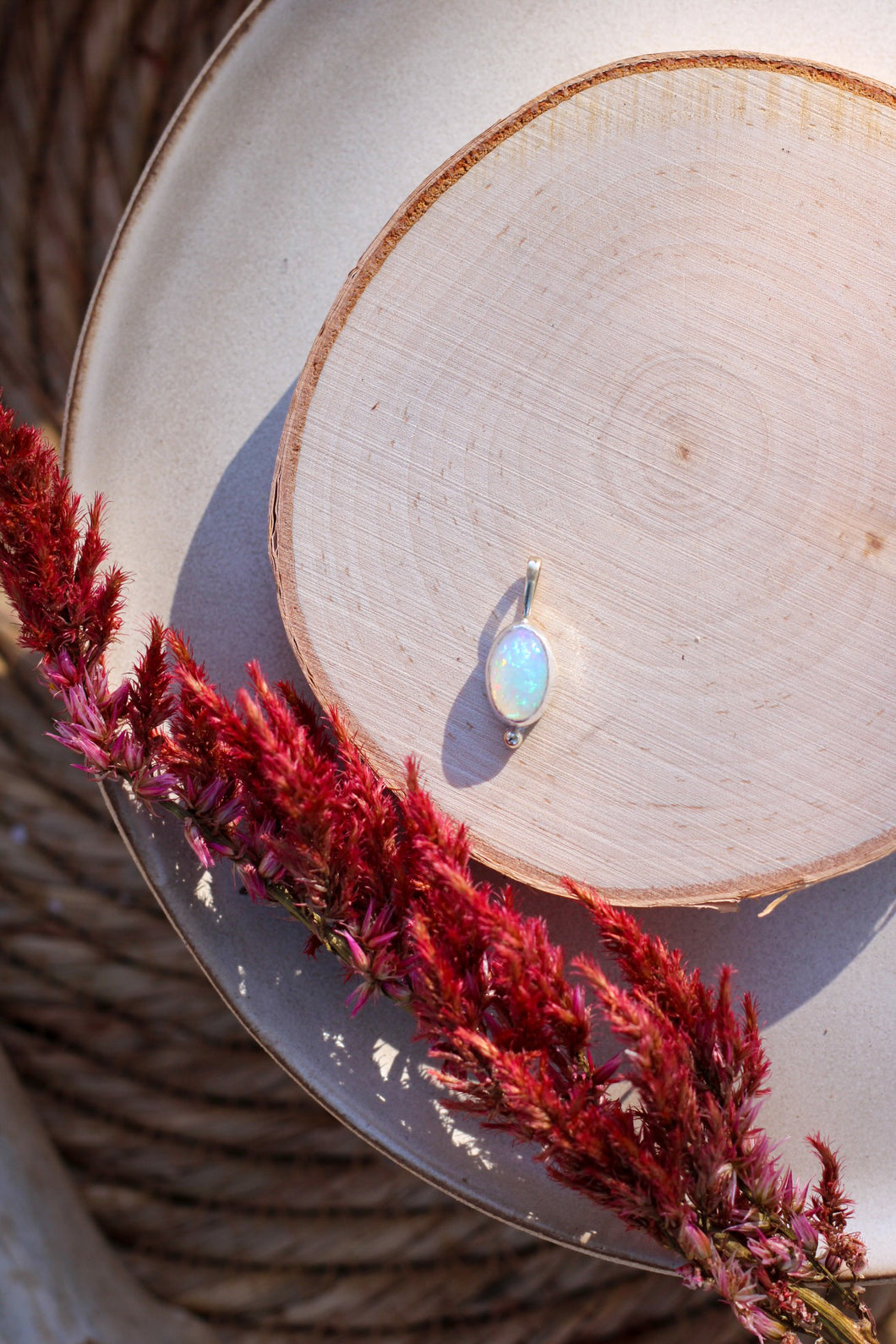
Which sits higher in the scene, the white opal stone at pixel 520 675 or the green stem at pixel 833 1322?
the white opal stone at pixel 520 675

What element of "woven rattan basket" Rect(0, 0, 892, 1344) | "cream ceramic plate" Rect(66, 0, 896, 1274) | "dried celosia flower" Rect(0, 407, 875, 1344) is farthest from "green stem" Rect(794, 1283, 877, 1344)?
"woven rattan basket" Rect(0, 0, 892, 1344)

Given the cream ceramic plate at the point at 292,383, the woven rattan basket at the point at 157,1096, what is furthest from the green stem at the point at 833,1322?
the woven rattan basket at the point at 157,1096

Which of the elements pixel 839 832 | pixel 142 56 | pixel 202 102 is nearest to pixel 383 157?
pixel 202 102

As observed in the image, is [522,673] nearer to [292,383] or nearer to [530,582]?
[530,582]

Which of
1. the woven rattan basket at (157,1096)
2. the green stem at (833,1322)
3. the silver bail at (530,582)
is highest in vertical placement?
the silver bail at (530,582)

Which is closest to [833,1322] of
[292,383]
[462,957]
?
[462,957]

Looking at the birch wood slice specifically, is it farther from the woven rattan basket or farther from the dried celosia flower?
the woven rattan basket

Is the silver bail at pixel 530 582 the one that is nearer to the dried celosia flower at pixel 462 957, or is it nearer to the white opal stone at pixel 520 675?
the white opal stone at pixel 520 675

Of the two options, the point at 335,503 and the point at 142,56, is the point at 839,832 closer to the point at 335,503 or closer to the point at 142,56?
the point at 335,503
